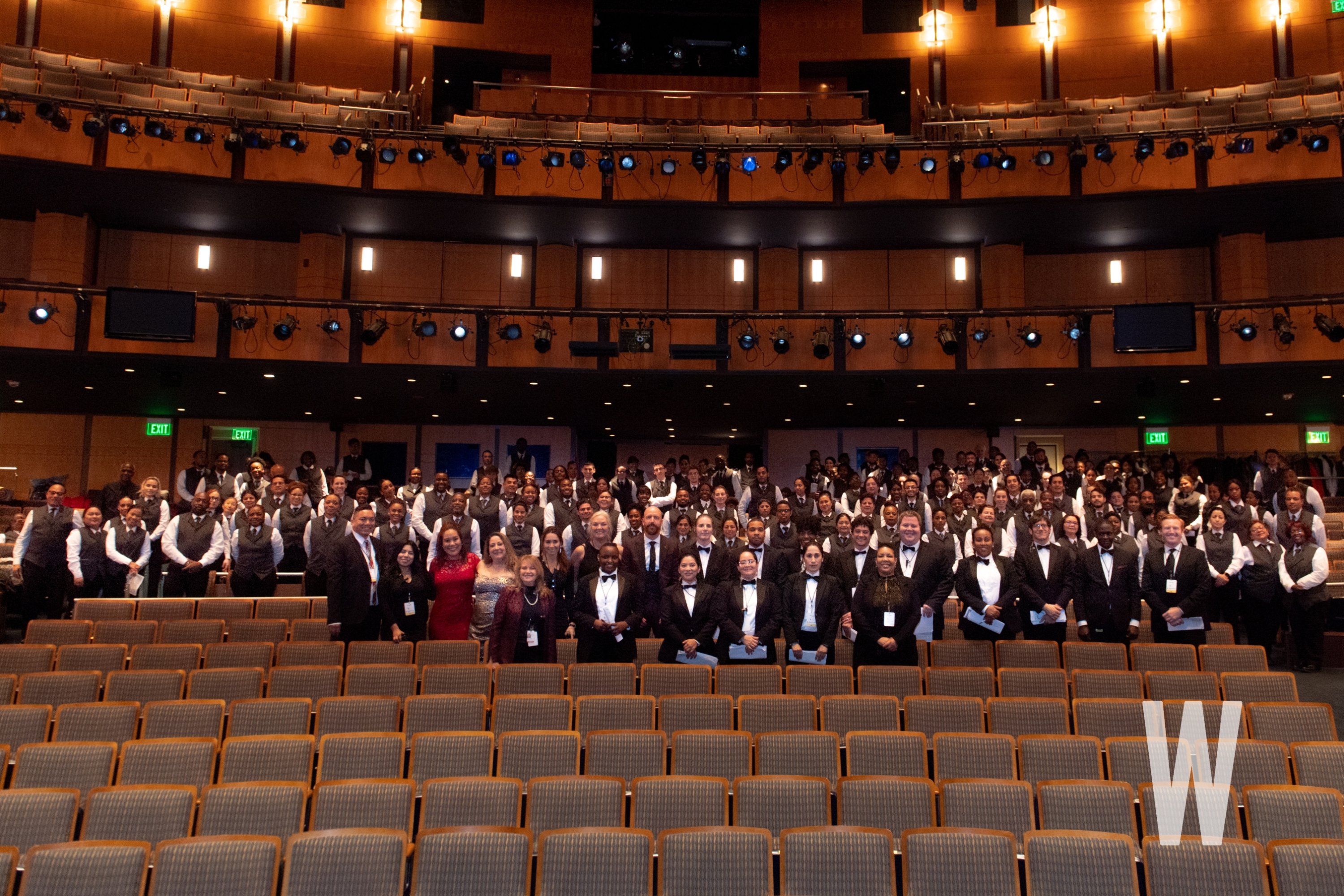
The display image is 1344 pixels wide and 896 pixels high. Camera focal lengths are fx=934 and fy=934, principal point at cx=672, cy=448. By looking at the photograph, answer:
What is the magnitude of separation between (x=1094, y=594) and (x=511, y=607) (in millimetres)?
3270

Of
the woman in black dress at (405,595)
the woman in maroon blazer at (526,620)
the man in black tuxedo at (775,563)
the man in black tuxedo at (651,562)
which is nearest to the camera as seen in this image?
the woman in maroon blazer at (526,620)

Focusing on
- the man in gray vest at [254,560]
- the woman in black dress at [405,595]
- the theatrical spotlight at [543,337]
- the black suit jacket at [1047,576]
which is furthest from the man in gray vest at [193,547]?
the black suit jacket at [1047,576]

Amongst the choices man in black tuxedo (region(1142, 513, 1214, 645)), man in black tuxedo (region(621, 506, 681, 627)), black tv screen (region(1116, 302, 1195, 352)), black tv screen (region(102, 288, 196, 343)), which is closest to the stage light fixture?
black tv screen (region(1116, 302, 1195, 352))

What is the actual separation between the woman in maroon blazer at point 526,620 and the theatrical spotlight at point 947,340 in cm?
671

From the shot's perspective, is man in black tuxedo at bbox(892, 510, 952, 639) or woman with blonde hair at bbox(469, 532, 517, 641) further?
man in black tuxedo at bbox(892, 510, 952, 639)

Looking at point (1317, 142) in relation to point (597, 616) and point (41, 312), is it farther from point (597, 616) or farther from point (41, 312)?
point (41, 312)

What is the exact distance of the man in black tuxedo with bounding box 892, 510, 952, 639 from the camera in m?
5.11

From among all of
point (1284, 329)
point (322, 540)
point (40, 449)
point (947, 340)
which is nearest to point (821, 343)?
point (947, 340)

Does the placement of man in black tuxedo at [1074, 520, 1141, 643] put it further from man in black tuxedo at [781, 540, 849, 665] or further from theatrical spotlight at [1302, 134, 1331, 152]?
theatrical spotlight at [1302, 134, 1331, 152]

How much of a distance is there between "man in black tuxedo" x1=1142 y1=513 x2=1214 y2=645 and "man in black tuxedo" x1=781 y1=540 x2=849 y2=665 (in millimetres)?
1867

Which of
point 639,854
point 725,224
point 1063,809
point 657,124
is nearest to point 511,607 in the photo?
point 639,854

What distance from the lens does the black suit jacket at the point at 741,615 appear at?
4859mm

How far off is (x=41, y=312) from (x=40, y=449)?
456 cm

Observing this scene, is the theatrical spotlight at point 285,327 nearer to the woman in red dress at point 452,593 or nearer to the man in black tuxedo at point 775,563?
the woman in red dress at point 452,593
